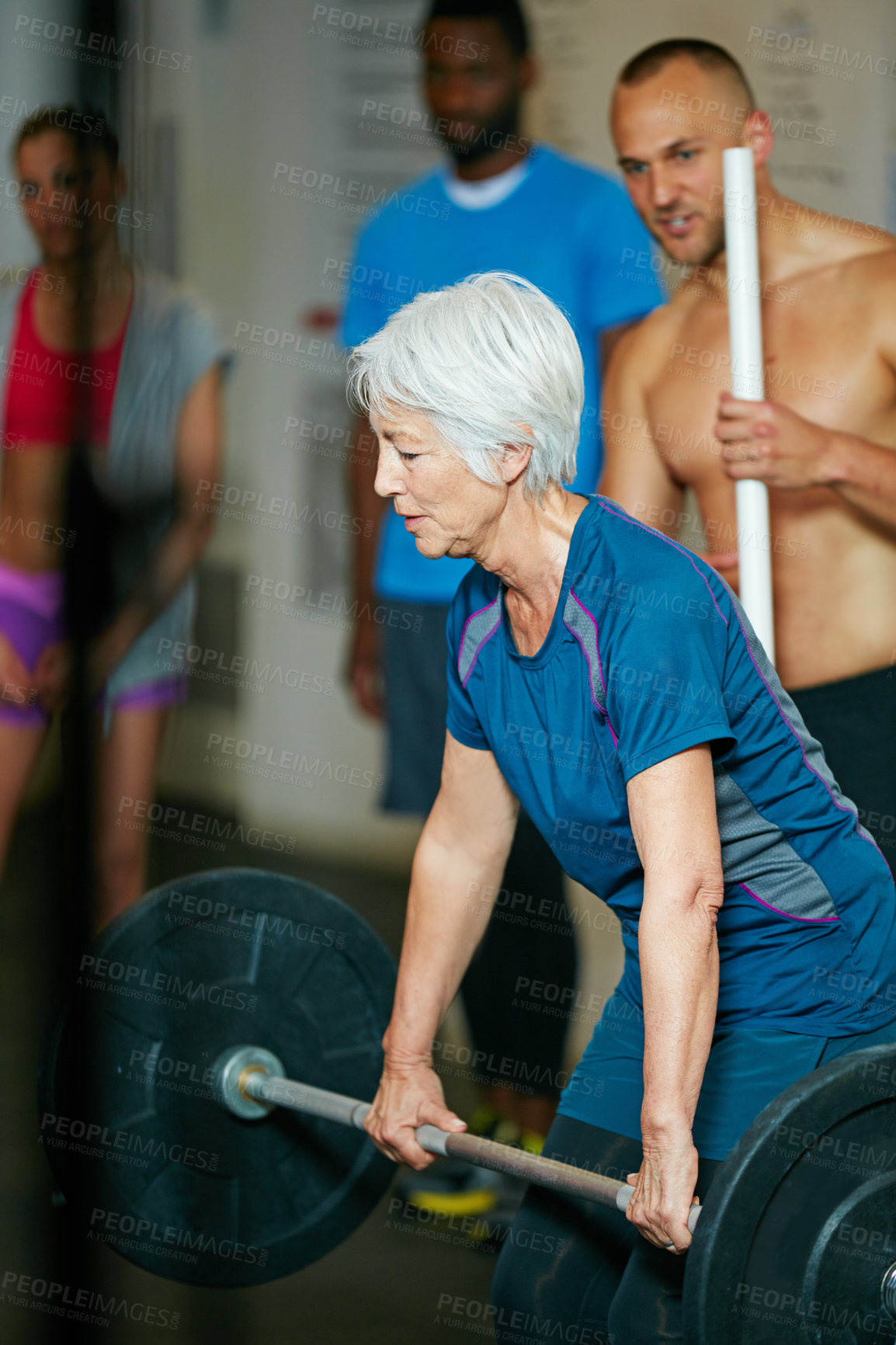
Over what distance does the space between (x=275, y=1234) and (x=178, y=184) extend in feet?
7.65

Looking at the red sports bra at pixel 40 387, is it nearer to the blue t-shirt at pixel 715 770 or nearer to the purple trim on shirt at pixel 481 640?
the purple trim on shirt at pixel 481 640

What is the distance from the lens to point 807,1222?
1092mm

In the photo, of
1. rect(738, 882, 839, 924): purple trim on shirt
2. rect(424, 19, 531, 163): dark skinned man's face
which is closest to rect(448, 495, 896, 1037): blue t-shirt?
rect(738, 882, 839, 924): purple trim on shirt

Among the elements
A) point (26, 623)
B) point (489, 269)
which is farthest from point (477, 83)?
point (26, 623)

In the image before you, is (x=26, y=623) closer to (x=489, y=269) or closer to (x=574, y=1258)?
(x=489, y=269)

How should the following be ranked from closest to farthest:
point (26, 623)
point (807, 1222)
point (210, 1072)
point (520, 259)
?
point (807, 1222) → point (210, 1072) → point (26, 623) → point (520, 259)

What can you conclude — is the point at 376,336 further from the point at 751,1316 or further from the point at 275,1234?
the point at 275,1234

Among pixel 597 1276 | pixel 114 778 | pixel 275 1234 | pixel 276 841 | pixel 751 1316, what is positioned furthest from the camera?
pixel 276 841

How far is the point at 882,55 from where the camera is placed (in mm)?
2193

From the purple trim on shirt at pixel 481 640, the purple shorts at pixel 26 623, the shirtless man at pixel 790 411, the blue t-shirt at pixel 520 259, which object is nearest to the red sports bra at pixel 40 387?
the purple shorts at pixel 26 623

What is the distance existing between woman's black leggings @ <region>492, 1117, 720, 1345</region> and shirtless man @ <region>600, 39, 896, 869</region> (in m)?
0.83

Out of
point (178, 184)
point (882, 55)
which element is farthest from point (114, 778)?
point (882, 55)

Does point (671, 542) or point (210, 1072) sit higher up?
point (671, 542)

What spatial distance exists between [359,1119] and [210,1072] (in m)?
0.23
